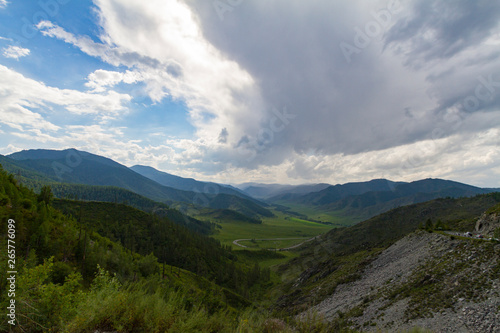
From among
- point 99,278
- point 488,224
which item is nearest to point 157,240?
point 99,278

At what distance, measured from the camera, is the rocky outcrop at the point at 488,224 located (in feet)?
134

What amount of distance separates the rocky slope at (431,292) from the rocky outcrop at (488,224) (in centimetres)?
790

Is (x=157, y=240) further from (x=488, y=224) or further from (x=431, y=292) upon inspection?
(x=488, y=224)

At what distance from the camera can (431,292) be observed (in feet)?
92.4

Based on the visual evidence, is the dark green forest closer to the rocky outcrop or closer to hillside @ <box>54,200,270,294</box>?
hillside @ <box>54,200,270,294</box>

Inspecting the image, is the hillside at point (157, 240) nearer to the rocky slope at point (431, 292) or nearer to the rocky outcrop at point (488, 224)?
the rocky slope at point (431, 292)

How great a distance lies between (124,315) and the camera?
757 centimetres

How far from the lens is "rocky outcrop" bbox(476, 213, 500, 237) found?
1605 inches

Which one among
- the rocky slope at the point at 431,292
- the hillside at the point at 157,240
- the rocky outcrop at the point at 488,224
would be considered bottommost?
the hillside at the point at 157,240

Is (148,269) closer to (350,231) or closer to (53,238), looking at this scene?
Answer: (53,238)

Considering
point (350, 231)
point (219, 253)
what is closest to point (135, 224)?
point (219, 253)

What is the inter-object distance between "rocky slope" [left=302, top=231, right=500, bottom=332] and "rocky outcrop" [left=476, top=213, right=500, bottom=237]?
311 inches

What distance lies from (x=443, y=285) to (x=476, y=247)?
1018 cm

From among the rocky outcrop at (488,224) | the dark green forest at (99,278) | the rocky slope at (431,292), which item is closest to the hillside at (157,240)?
the dark green forest at (99,278)
